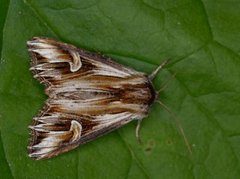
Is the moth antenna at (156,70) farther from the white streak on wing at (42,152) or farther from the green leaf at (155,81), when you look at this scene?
the white streak on wing at (42,152)

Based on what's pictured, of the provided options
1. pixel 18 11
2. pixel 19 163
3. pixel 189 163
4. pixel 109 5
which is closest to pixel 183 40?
pixel 109 5

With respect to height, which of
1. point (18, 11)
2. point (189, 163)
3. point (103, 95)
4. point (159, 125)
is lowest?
point (189, 163)

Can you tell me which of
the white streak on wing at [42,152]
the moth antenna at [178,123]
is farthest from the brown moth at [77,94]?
the moth antenna at [178,123]

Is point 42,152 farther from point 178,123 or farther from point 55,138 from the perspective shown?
point 178,123

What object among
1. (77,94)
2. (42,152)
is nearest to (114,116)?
(77,94)

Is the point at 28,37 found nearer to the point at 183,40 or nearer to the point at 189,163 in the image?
the point at 183,40
